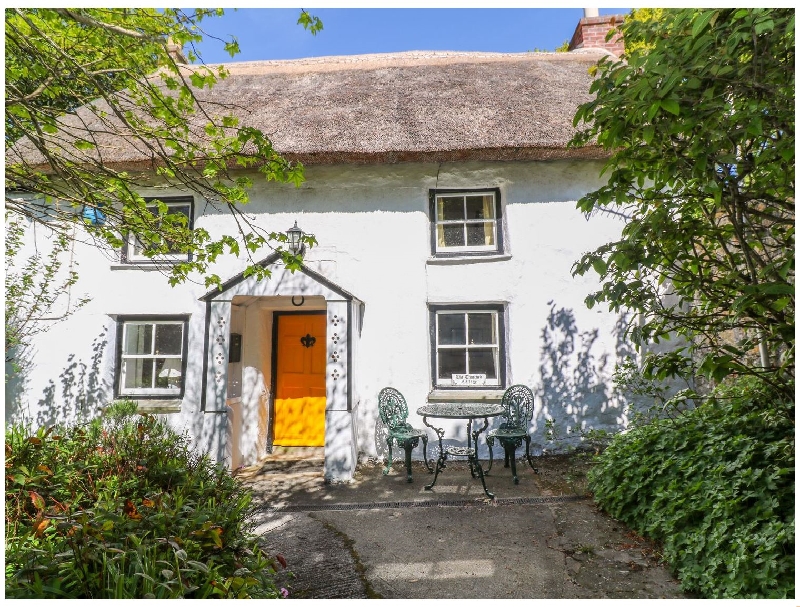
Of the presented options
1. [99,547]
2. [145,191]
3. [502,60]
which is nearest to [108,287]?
[145,191]

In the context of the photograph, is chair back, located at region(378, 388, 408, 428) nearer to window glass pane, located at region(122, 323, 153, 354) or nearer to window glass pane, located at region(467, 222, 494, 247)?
window glass pane, located at region(467, 222, 494, 247)

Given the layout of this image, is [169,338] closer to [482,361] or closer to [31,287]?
[31,287]

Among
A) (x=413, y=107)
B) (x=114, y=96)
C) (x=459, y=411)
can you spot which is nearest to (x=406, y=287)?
(x=459, y=411)

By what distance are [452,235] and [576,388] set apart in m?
2.83

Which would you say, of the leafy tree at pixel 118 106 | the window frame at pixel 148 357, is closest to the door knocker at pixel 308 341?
the window frame at pixel 148 357

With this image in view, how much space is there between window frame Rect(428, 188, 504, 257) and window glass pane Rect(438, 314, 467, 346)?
93 centimetres

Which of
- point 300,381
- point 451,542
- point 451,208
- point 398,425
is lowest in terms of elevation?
point 451,542

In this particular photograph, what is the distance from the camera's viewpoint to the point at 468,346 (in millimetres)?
6402

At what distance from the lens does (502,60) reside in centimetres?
865

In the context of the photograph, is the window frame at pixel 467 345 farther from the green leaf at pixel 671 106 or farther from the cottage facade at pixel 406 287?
the green leaf at pixel 671 106

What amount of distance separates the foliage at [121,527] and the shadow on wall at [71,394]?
9.74ft

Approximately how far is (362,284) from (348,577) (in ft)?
13.2

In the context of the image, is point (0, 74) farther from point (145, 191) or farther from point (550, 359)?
point (550, 359)

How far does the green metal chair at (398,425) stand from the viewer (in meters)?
5.54
